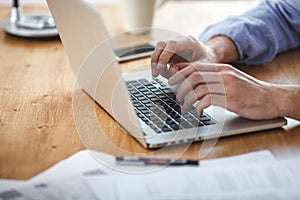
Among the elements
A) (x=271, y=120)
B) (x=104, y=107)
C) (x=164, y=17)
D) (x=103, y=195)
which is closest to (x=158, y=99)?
(x=104, y=107)

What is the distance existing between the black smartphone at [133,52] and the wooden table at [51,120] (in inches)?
1.3

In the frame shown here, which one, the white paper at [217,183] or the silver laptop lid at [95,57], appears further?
the silver laptop lid at [95,57]

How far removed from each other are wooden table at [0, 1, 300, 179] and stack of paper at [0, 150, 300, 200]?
7 cm

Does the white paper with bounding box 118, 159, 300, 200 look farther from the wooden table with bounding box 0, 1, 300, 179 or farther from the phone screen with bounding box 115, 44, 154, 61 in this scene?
the phone screen with bounding box 115, 44, 154, 61

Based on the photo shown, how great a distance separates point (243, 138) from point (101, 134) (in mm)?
258

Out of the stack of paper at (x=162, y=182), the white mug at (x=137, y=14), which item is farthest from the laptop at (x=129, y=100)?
the white mug at (x=137, y=14)

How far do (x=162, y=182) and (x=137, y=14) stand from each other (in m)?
0.88

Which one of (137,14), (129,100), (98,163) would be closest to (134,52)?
(137,14)

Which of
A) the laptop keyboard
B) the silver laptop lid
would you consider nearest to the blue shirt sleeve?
the laptop keyboard

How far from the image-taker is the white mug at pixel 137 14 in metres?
1.71

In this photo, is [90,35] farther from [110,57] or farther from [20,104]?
[20,104]

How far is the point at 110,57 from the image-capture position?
41.8 inches

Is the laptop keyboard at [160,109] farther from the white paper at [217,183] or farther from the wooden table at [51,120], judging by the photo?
the white paper at [217,183]

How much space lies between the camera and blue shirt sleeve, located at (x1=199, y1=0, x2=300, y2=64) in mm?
1500
